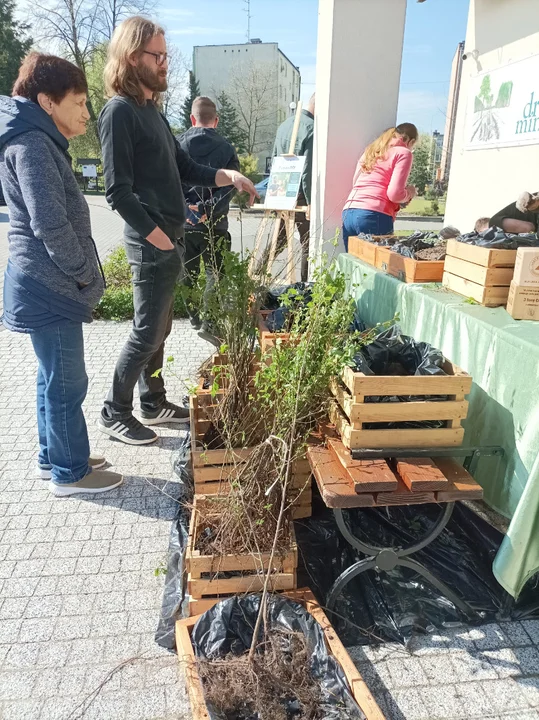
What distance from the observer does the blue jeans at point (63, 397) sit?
2.54m

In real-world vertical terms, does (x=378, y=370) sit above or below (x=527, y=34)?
below

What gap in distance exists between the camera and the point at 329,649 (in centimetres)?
180

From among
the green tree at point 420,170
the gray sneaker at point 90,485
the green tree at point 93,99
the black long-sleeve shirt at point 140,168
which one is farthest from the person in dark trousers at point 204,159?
the green tree at point 420,170

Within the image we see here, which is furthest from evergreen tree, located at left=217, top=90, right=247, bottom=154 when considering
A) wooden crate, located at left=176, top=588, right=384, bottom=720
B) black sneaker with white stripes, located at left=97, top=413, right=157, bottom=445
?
wooden crate, located at left=176, top=588, right=384, bottom=720

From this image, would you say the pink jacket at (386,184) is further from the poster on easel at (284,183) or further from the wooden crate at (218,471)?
the wooden crate at (218,471)

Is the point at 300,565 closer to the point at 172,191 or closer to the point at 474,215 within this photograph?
the point at 172,191

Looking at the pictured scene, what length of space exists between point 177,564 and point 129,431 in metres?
1.23

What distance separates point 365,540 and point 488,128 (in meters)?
5.37

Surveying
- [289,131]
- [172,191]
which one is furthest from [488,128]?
[172,191]

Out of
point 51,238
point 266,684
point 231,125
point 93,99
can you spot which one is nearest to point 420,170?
point 231,125

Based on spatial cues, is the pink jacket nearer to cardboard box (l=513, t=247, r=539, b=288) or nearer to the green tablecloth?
the green tablecloth

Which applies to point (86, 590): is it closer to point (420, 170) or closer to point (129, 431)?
point (129, 431)

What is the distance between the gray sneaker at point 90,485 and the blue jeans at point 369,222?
9.42 ft

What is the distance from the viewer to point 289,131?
→ 6688 mm
